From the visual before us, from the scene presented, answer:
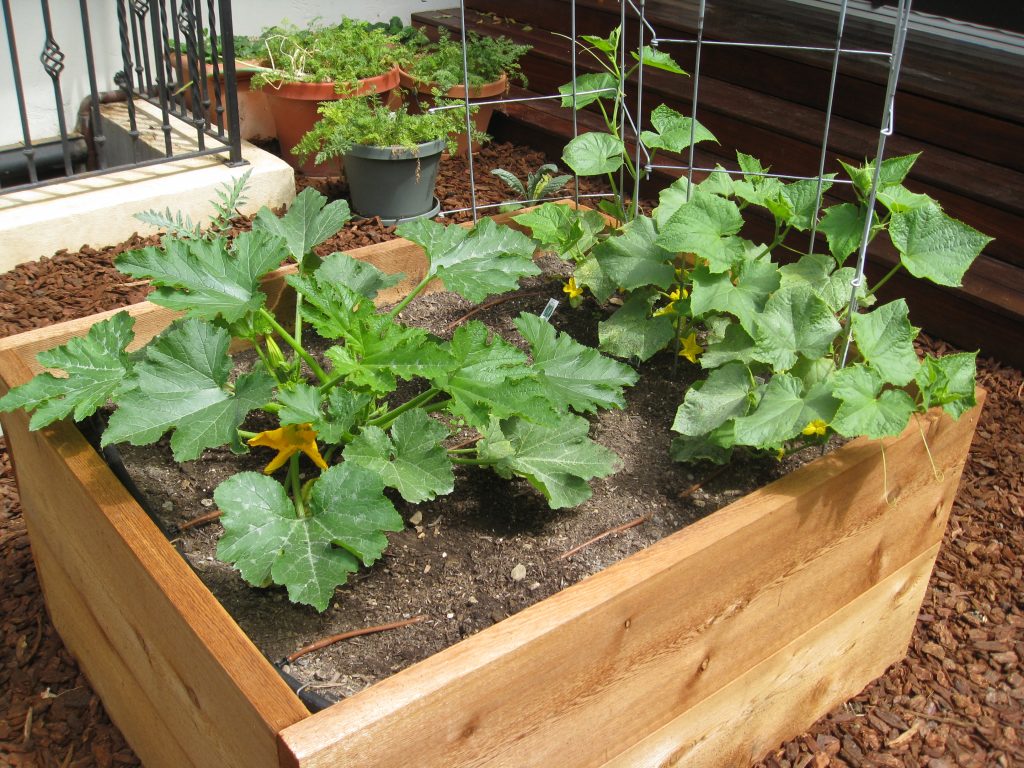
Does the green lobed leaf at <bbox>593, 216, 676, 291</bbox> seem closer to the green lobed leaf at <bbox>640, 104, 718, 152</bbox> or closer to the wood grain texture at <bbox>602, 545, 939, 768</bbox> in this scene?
the green lobed leaf at <bbox>640, 104, 718, 152</bbox>

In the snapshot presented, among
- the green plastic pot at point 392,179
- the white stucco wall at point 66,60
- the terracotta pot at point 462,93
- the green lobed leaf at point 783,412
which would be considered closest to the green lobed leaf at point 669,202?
the green lobed leaf at point 783,412

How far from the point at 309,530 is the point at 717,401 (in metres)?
0.71

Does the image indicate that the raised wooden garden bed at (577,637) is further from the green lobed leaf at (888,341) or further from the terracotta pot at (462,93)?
the terracotta pot at (462,93)

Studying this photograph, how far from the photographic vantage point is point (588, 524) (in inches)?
68.4

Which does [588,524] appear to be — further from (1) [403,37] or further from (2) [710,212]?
(1) [403,37]

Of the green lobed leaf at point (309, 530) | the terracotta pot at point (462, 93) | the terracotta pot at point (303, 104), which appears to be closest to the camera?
the green lobed leaf at point (309, 530)

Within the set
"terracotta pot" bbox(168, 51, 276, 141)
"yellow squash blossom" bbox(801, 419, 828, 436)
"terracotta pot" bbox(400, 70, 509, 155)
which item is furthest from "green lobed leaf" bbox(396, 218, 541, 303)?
"terracotta pot" bbox(168, 51, 276, 141)

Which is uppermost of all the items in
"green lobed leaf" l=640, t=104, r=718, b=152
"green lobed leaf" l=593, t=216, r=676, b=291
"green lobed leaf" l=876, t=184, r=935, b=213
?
"green lobed leaf" l=640, t=104, r=718, b=152

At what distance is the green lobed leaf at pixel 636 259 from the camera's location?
2.00m

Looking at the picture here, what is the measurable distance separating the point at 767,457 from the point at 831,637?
0.36 metres

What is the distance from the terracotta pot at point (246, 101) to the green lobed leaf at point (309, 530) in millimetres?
2968

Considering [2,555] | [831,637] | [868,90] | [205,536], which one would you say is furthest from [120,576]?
[868,90]

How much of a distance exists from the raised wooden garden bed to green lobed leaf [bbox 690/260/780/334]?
294 millimetres

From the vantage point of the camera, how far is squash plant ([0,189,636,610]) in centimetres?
147
